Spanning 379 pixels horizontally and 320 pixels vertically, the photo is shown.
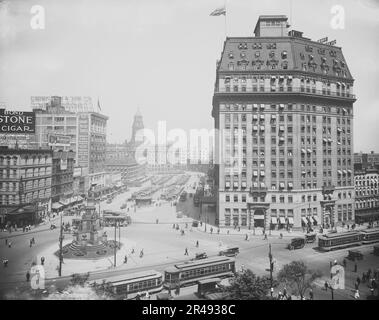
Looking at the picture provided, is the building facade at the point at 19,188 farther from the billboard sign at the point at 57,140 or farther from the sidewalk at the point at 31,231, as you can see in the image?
the billboard sign at the point at 57,140

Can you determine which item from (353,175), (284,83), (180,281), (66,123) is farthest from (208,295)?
(66,123)

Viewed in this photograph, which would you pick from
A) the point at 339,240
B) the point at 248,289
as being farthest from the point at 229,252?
the point at 248,289

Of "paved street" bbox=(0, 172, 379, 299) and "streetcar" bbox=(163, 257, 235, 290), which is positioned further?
"paved street" bbox=(0, 172, 379, 299)

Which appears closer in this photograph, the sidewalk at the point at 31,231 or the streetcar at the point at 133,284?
the streetcar at the point at 133,284

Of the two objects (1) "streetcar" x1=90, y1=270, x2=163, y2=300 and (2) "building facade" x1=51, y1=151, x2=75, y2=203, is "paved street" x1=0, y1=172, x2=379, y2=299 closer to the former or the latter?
(1) "streetcar" x1=90, y1=270, x2=163, y2=300

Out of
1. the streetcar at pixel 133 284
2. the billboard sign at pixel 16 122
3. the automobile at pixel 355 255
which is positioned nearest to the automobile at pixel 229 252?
the streetcar at pixel 133 284

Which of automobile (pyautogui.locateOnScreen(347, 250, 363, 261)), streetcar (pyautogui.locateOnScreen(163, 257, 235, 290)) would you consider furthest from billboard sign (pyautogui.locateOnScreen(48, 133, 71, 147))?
automobile (pyautogui.locateOnScreen(347, 250, 363, 261))
